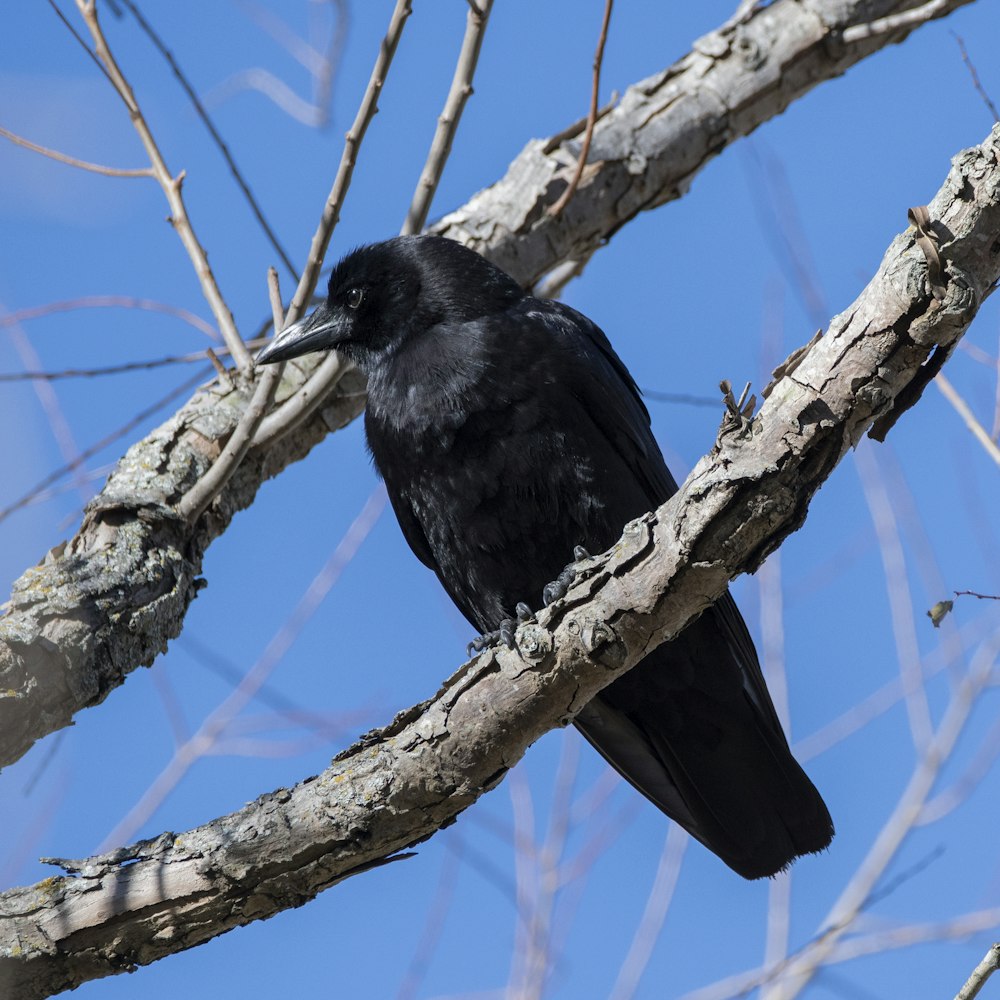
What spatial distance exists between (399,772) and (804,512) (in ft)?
4.02

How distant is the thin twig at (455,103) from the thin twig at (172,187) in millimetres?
830

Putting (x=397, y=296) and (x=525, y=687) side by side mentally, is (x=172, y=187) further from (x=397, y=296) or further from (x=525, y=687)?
(x=525, y=687)

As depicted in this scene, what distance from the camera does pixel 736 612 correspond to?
13.6 ft

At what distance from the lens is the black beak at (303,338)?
4105 mm

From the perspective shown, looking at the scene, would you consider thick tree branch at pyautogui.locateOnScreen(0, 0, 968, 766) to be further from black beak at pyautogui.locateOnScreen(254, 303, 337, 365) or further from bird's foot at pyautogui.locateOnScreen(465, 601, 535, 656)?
bird's foot at pyautogui.locateOnScreen(465, 601, 535, 656)

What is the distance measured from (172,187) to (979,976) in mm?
3351

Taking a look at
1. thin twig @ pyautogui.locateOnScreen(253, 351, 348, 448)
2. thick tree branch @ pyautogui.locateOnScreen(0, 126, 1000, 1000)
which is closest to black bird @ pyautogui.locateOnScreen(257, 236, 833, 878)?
thin twig @ pyautogui.locateOnScreen(253, 351, 348, 448)

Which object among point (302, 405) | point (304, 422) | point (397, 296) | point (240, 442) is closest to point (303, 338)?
point (304, 422)

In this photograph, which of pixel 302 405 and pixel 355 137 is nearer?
pixel 355 137

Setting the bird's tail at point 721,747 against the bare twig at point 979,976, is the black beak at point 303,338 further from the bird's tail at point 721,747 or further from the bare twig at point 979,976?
the bare twig at point 979,976

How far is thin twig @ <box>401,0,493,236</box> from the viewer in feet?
11.7

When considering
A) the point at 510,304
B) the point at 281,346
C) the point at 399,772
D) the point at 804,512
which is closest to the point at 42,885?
the point at 399,772

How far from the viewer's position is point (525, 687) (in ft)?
10.3

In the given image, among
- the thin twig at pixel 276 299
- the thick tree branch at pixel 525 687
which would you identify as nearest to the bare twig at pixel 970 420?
the thick tree branch at pixel 525 687
